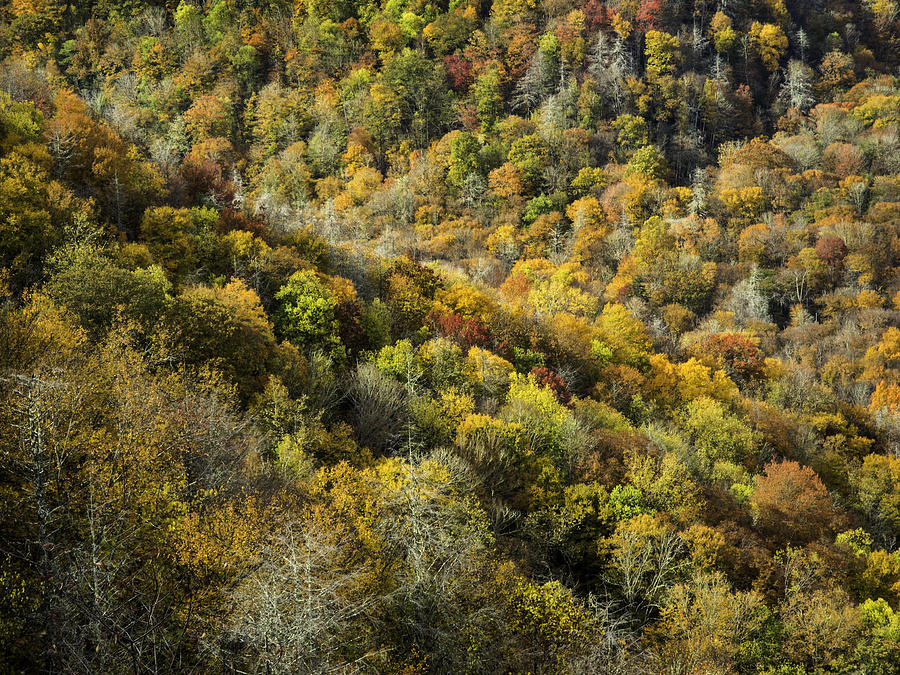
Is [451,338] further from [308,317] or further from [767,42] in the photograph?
[767,42]

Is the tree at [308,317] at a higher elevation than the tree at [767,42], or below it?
below

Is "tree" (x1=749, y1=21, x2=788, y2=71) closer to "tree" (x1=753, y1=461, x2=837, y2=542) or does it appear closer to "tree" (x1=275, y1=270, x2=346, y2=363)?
"tree" (x1=753, y1=461, x2=837, y2=542)

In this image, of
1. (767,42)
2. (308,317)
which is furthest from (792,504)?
(767,42)

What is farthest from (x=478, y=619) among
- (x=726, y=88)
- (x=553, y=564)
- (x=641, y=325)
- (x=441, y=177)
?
(x=726, y=88)

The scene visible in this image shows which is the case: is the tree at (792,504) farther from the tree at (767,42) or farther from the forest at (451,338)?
the tree at (767,42)

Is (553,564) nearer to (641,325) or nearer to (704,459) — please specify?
→ (704,459)

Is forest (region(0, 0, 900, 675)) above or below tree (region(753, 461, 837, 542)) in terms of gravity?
above

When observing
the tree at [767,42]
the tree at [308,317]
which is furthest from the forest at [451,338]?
the tree at [767,42]

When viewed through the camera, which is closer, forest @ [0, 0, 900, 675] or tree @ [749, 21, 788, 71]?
forest @ [0, 0, 900, 675]

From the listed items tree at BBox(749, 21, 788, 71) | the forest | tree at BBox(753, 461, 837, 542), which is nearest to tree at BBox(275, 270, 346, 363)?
the forest
